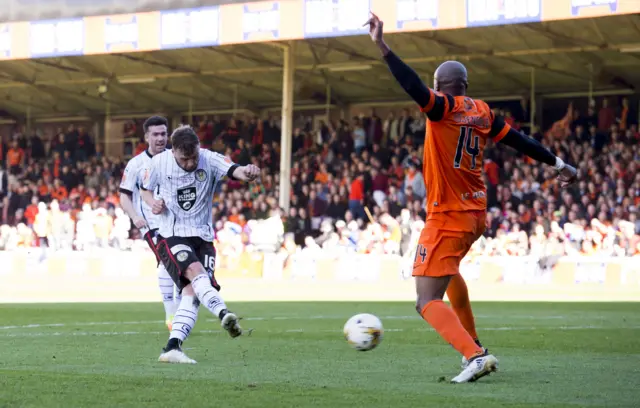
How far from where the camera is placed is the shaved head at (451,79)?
7707 millimetres

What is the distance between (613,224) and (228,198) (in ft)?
39.7

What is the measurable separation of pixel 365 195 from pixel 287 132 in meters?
2.83

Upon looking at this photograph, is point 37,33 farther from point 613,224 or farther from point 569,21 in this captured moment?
point 613,224

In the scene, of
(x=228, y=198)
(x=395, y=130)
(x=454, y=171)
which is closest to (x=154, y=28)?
(x=228, y=198)

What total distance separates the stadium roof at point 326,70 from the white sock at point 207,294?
72.5 feet

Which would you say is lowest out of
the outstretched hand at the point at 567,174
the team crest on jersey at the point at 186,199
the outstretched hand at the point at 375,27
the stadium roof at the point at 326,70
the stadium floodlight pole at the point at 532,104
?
the team crest on jersey at the point at 186,199

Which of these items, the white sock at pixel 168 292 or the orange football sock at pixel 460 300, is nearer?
the orange football sock at pixel 460 300

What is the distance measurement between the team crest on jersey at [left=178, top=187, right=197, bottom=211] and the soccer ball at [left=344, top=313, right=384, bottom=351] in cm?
167

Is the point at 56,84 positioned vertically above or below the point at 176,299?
above

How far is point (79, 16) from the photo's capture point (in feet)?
110

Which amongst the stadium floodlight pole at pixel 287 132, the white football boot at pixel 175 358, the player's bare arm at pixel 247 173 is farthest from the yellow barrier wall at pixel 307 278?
the white football boot at pixel 175 358

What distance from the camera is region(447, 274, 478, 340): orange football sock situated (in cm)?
830

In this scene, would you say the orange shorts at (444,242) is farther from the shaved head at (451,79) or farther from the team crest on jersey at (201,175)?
the team crest on jersey at (201,175)

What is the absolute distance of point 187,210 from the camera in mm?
9156
